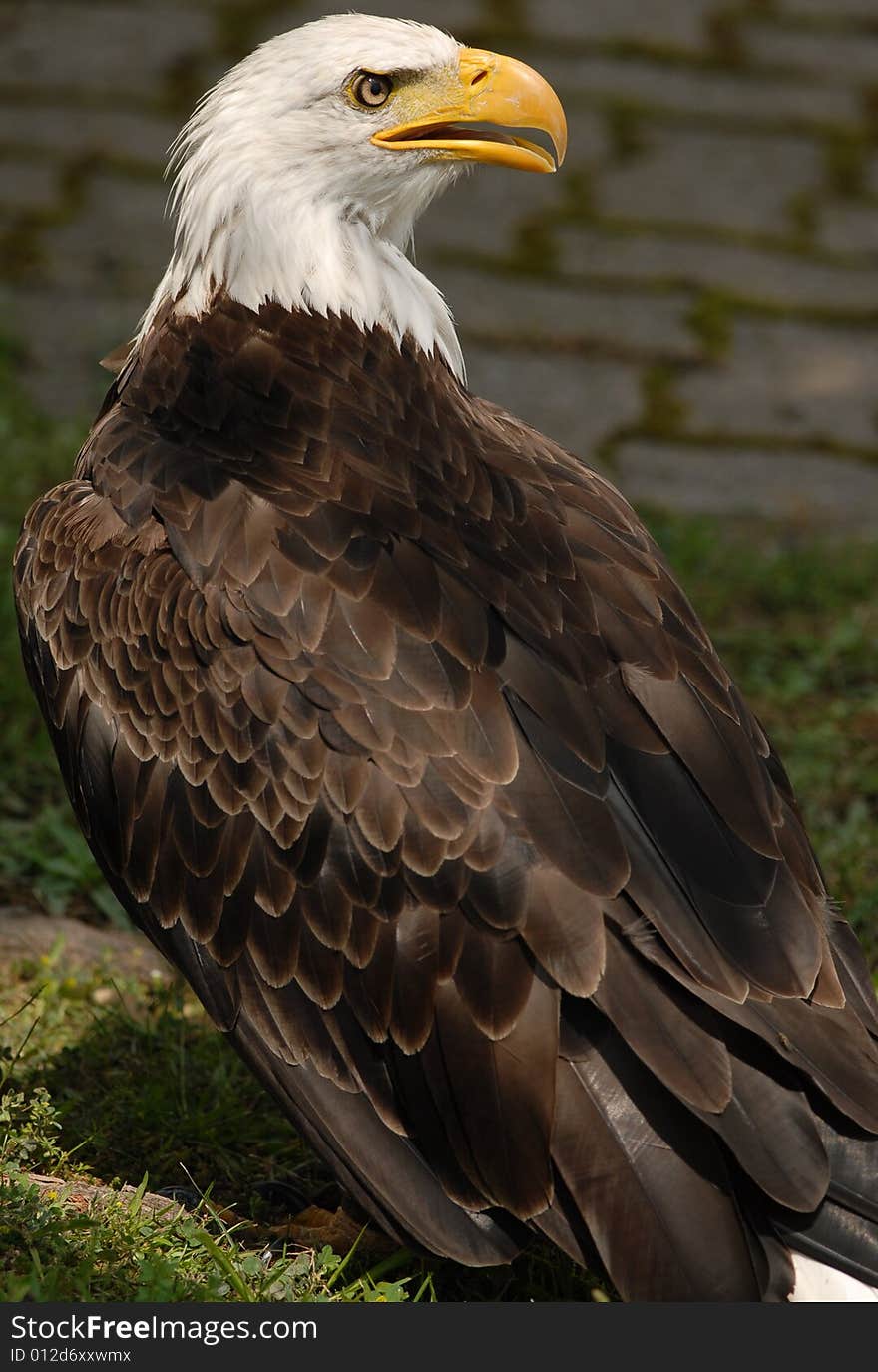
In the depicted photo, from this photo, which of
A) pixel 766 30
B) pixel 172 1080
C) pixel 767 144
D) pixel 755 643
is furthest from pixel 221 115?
pixel 766 30

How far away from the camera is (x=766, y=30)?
36.1 feet

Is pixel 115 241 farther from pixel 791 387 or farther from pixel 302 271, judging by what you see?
pixel 302 271

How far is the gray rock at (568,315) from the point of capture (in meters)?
8.54

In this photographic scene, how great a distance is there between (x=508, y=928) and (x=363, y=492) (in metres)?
1.03

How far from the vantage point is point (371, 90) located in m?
4.38

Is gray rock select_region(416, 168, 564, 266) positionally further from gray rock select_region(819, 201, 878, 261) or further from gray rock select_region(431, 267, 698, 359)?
gray rock select_region(819, 201, 878, 261)

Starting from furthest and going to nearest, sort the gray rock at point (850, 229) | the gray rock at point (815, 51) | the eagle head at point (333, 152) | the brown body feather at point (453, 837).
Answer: the gray rock at point (815, 51)
the gray rock at point (850, 229)
the eagle head at point (333, 152)
the brown body feather at point (453, 837)

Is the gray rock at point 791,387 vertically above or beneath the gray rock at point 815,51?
beneath

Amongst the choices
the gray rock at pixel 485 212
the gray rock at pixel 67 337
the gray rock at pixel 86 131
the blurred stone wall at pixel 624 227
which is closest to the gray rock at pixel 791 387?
the blurred stone wall at pixel 624 227

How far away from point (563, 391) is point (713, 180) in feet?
7.15

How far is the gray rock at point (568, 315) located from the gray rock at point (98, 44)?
2.44 meters

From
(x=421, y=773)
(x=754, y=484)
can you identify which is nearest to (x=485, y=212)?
(x=754, y=484)

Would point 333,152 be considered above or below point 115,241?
above

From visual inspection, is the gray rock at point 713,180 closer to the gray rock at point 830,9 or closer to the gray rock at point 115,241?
→ the gray rock at point 830,9
